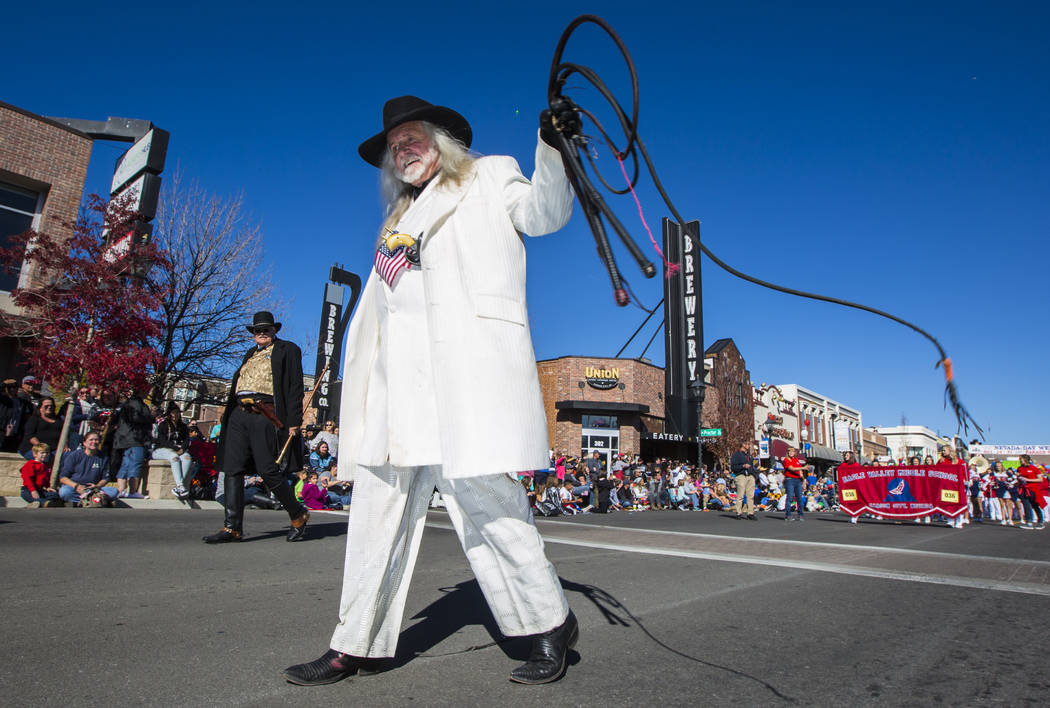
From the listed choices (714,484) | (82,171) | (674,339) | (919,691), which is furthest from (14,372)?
(674,339)

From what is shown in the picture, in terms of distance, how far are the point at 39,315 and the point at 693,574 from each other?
12.2m

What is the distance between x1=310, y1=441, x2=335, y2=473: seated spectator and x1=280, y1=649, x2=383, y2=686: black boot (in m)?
11.3

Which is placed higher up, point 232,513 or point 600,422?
point 600,422

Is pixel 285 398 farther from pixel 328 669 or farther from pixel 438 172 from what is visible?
pixel 328 669

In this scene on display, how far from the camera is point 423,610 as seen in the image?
9.31 ft

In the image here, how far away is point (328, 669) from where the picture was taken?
1851 millimetres

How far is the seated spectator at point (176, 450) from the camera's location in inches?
356

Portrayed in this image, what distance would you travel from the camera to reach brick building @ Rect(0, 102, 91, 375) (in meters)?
14.6

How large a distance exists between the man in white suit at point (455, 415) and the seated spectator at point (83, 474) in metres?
7.76

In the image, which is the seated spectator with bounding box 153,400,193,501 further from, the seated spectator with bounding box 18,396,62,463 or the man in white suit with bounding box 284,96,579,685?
the man in white suit with bounding box 284,96,579,685

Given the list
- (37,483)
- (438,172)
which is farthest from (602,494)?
(438,172)

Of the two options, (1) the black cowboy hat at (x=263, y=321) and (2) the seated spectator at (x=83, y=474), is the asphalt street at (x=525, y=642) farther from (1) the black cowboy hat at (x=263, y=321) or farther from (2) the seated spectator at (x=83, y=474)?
(2) the seated spectator at (x=83, y=474)

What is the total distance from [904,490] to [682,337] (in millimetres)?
19695

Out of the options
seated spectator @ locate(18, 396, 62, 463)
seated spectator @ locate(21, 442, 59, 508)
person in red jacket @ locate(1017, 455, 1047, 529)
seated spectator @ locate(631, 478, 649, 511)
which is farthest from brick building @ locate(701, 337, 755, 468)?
seated spectator @ locate(21, 442, 59, 508)
